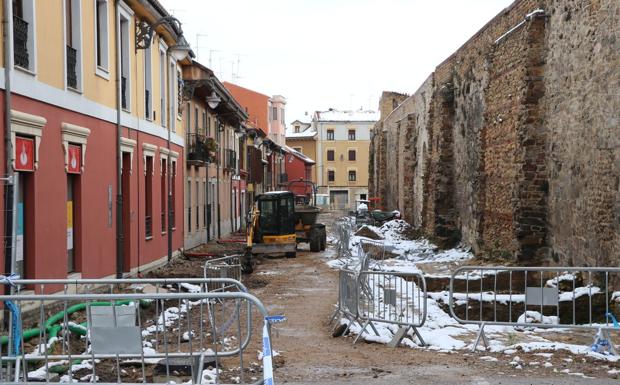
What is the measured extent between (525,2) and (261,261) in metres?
11.1

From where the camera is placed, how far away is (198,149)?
999 inches

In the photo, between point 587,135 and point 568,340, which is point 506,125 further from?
point 568,340

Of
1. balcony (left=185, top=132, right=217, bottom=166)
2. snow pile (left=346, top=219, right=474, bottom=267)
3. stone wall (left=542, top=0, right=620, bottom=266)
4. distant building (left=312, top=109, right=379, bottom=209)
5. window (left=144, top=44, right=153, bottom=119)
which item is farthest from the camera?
distant building (left=312, top=109, right=379, bottom=209)

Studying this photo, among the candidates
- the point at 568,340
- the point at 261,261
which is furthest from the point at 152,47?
the point at 568,340

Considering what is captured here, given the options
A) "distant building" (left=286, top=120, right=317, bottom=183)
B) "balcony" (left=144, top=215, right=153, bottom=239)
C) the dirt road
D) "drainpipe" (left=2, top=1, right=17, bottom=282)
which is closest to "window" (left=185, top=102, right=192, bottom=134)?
"balcony" (left=144, top=215, right=153, bottom=239)

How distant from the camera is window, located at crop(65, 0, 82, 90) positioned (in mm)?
12656

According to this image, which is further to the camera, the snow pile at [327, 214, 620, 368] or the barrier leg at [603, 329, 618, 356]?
the snow pile at [327, 214, 620, 368]

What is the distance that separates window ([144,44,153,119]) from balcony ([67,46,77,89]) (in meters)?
5.53

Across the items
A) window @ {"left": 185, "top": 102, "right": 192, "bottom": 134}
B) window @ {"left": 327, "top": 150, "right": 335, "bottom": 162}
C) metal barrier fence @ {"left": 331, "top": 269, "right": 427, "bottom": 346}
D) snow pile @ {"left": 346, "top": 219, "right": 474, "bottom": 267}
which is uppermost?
window @ {"left": 327, "top": 150, "right": 335, "bottom": 162}

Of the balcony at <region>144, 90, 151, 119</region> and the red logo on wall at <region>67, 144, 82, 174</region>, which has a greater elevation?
the balcony at <region>144, 90, 151, 119</region>

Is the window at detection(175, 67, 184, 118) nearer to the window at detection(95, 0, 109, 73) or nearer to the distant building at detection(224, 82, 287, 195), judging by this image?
the window at detection(95, 0, 109, 73)

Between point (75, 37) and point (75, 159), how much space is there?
205 cm

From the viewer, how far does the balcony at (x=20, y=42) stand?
1013 centimetres

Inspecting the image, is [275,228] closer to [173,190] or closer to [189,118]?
[173,190]
